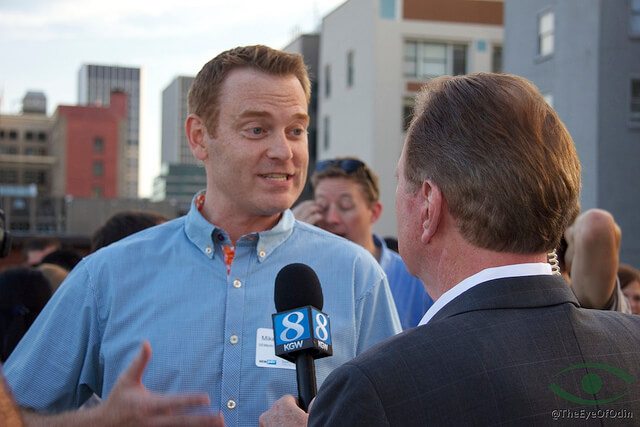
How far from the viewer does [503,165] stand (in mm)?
1901

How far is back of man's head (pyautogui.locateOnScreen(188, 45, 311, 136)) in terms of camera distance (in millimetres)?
3309

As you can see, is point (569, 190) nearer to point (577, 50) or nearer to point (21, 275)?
point (21, 275)

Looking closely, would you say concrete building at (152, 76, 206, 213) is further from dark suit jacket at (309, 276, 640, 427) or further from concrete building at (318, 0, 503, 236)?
dark suit jacket at (309, 276, 640, 427)

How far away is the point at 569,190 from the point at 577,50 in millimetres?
23932

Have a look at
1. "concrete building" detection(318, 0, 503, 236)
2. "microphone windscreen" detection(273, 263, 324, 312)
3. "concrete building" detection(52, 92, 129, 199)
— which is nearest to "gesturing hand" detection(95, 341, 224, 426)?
"microphone windscreen" detection(273, 263, 324, 312)

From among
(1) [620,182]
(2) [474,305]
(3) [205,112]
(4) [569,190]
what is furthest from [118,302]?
(1) [620,182]

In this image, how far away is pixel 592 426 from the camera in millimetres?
1753

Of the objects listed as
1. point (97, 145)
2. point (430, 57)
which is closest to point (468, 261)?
point (430, 57)

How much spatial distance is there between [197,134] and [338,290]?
102 centimetres

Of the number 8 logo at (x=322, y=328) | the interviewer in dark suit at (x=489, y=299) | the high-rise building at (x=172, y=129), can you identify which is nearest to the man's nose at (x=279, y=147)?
the number 8 logo at (x=322, y=328)

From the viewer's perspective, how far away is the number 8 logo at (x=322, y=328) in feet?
7.61

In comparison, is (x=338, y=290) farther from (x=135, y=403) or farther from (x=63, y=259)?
(x=63, y=259)

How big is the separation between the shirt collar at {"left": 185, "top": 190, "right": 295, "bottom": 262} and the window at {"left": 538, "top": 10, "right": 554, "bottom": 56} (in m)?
24.6

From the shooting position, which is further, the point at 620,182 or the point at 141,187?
the point at 141,187
